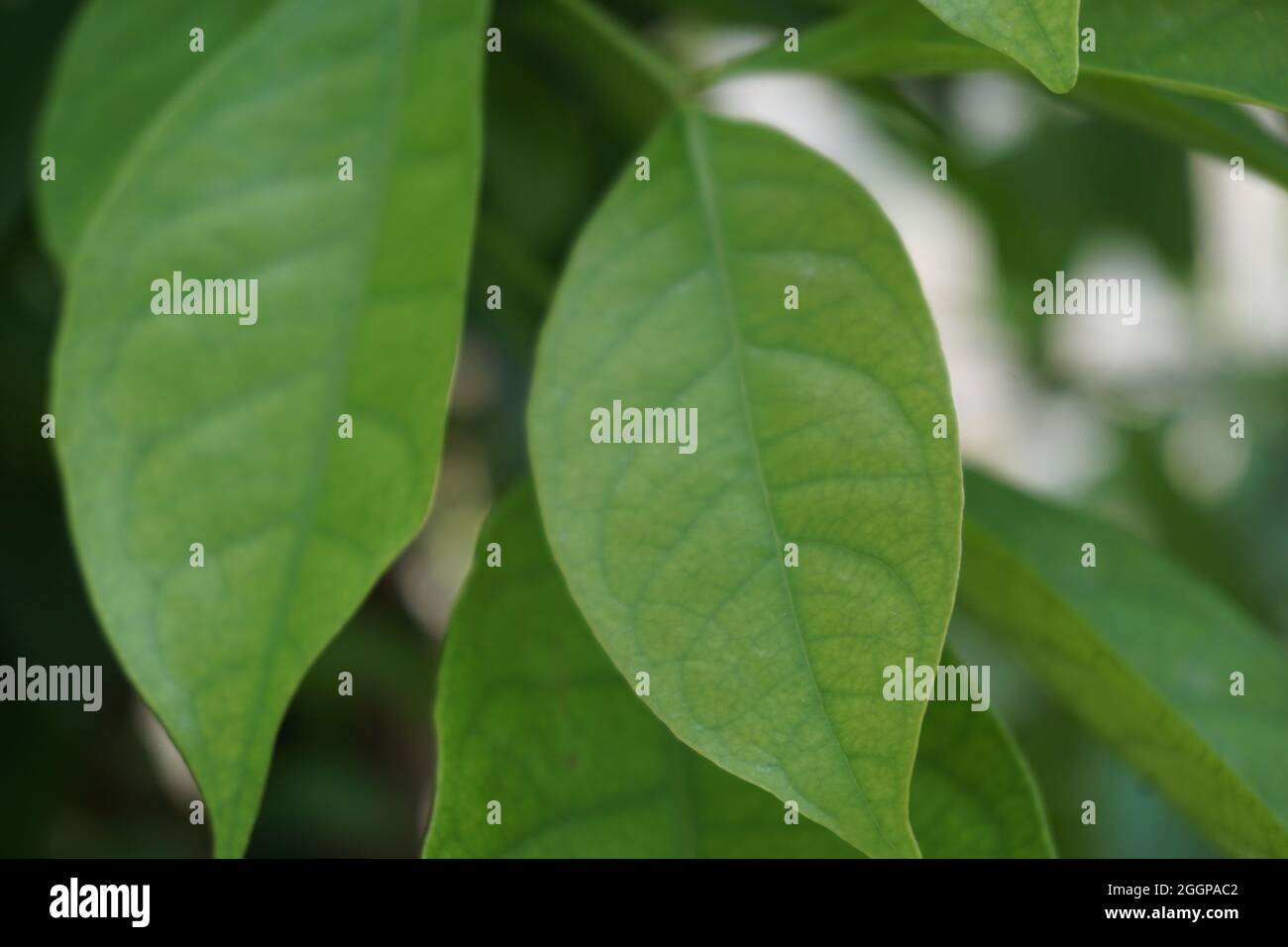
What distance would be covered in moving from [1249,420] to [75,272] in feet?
4.69

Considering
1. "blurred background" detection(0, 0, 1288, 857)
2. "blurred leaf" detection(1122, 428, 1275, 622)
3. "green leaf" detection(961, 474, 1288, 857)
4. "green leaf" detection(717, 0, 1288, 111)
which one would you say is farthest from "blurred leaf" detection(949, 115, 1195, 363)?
"green leaf" detection(717, 0, 1288, 111)

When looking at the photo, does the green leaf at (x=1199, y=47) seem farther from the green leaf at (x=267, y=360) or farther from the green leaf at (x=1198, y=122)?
the green leaf at (x=267, y=360)

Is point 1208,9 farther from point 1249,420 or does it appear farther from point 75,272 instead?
point 1249,420

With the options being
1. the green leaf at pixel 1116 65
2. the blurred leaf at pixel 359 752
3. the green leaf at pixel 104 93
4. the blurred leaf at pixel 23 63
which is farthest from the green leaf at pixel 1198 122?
the blurred leaf at pixel 359 752

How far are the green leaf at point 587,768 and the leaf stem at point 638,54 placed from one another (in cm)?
21

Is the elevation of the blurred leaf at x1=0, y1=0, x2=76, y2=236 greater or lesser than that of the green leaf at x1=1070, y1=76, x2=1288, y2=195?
greater

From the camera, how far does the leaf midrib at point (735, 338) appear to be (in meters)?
0.38

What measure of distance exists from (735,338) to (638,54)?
0.19 meters

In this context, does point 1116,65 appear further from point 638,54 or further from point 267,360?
point 267,360

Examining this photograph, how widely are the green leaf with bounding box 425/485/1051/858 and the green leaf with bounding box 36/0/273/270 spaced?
11.2 inches

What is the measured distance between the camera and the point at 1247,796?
0.49m

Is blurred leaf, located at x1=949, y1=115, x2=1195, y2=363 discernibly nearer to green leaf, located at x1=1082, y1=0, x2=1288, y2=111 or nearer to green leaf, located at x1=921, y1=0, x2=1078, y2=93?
green leaf, located at x1=1082, y1=0, x2=1288, y2=111

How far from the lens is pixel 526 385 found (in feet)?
3.70

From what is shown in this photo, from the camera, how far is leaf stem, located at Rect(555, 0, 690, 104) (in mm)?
564
